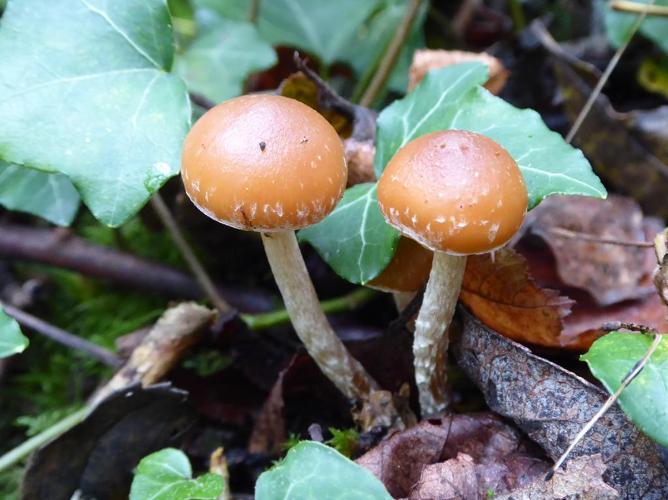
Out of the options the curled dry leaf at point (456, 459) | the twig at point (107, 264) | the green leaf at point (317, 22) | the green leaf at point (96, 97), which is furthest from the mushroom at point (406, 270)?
the green leaf at point (317, 22)

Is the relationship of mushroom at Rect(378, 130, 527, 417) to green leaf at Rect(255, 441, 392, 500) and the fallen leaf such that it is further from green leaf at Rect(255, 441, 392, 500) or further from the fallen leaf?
the fallen leaf

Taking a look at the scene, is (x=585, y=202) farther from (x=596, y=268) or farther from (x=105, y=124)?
(x=105, y=124)

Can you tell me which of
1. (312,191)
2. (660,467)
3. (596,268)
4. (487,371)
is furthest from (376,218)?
(596,268)

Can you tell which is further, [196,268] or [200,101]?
[196,268]

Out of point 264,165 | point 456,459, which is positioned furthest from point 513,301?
→ point 264,165

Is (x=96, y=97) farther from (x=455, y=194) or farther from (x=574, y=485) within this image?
(x=574, y=485)

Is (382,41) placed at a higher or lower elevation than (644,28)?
lower

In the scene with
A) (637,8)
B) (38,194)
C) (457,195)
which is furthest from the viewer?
(637,8)

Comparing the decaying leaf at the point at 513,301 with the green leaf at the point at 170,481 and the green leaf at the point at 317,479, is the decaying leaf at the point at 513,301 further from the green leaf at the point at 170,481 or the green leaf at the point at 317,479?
the green leaf at the point at 170,481
